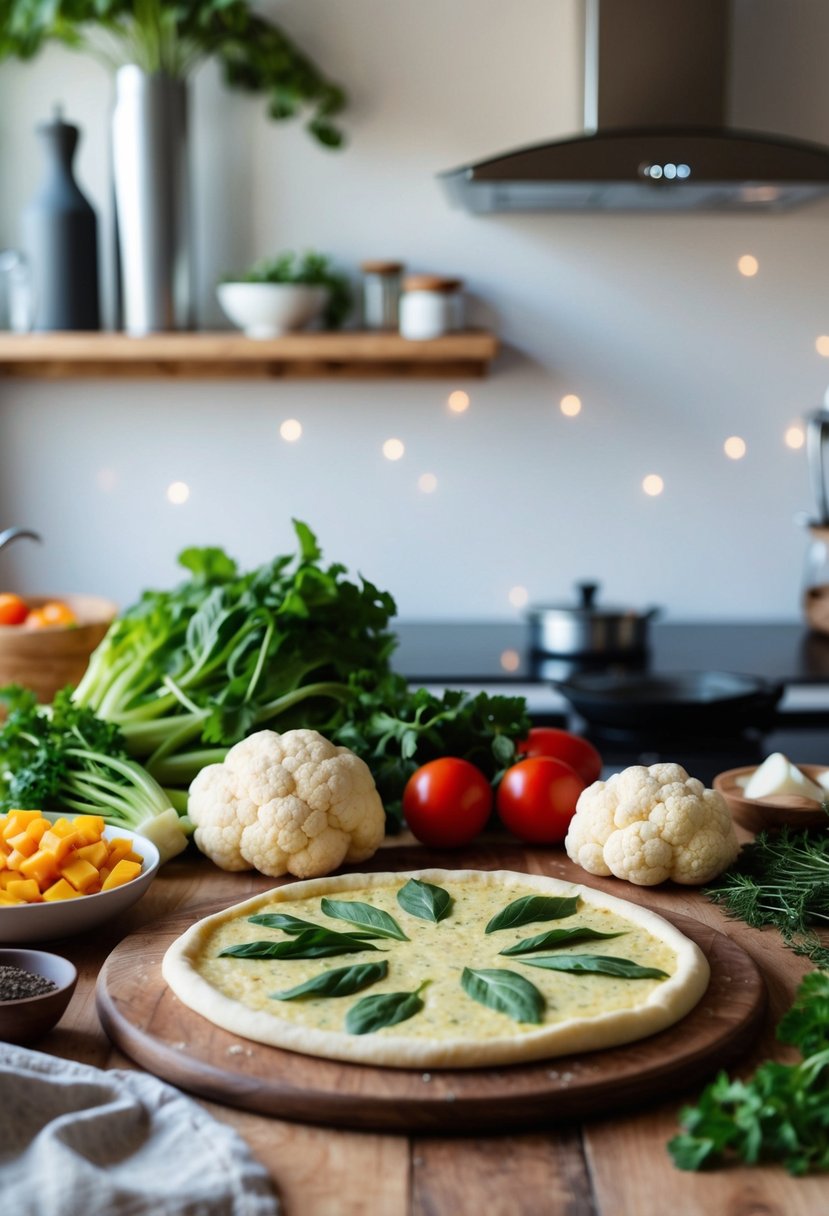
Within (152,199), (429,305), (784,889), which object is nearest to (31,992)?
(784,889)

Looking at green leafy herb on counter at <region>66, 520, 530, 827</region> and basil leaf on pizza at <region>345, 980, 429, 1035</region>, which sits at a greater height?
green leafy herb on counter at <region>66, 520, 530, 827</region>

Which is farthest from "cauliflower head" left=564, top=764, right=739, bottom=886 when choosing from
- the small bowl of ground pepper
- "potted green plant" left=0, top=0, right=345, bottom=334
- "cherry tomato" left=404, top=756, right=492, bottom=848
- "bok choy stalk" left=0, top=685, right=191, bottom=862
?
"potted green plant" left=0, top=0, right=345, bottom=334

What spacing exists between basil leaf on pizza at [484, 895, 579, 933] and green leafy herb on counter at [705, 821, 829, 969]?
0.18m

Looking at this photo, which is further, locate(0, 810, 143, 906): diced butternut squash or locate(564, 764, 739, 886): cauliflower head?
locate(564, 764, 739, 886): cauliflower head

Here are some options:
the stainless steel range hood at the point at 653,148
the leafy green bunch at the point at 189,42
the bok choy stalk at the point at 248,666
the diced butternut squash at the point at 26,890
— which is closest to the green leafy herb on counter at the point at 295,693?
the bok choy stalk at the point at 248,666

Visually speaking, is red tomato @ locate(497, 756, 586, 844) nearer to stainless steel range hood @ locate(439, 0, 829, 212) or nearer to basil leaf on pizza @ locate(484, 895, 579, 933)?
basil leaf on pizza @ locate(484, 895, 579, 933)

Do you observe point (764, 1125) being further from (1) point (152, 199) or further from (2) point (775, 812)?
(1) point (152, 199)

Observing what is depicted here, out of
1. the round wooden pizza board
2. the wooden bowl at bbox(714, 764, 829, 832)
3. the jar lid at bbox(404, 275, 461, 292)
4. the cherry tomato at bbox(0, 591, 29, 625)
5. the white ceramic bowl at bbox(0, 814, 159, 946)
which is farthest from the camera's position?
the jar lid at bbox(404, 275, 461, 292)

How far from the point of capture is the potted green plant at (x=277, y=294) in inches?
126

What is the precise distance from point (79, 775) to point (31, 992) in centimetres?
50

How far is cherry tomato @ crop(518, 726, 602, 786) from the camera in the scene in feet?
5.31

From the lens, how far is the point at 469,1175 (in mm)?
864

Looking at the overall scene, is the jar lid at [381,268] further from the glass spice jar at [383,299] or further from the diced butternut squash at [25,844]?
the diced butternut squash at [25,844]

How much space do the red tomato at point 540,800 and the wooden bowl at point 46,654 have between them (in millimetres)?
868
